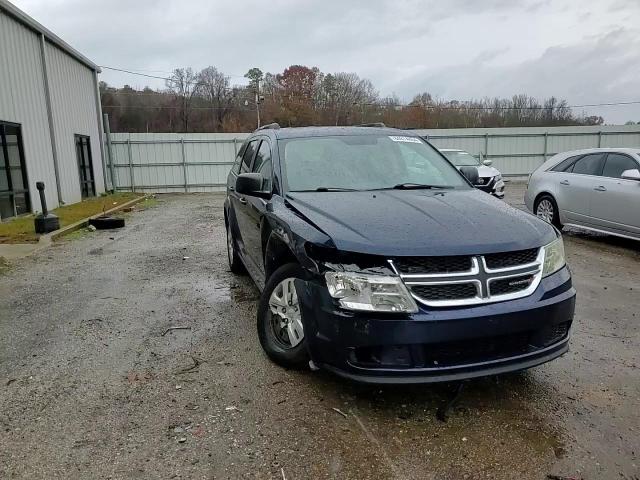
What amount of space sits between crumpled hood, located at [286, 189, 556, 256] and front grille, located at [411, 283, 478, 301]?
175mm

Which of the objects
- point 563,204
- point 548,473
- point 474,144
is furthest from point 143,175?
point 548,473

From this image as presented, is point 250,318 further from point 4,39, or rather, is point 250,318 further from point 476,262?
point 4,39

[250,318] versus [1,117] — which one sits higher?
[1,117]

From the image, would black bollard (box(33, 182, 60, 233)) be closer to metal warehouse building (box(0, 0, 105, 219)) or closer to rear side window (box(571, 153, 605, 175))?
metal warehouse building (box(0, 0, 105, 219))

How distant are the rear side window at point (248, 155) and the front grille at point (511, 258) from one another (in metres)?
3.13

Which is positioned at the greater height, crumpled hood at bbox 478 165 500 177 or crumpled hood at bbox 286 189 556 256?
crumpled hood at bbox 286 189 556 256

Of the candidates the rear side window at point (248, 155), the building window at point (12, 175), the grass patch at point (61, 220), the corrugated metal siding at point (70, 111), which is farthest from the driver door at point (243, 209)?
the corrugated metal siding at point (70, 111)

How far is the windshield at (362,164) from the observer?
3887mm

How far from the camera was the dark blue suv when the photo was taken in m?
2.55

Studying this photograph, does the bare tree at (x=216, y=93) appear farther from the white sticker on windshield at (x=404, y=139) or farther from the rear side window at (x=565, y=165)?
the white sticker on windshield at (x=404, y=139)

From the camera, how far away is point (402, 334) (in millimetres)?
2514

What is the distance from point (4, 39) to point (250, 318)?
37.7 feet

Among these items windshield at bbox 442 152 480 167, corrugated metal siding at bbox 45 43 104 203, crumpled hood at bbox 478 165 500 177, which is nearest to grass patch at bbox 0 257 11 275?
corrugated metal siding at bbox 45 43 104 203

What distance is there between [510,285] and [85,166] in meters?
18.1
